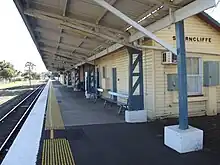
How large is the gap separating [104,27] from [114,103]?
6.59m

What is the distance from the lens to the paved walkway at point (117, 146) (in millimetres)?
5133

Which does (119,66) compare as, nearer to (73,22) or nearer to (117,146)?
(73,22)

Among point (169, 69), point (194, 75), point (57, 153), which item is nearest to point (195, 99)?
point (194, 75)

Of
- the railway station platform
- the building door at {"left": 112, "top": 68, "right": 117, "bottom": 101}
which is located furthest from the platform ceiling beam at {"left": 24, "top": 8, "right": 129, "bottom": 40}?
the building door at {"left": 112, "top": 68, "right": 117, "bottom": 101}

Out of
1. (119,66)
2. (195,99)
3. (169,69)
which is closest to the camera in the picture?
(169,69)

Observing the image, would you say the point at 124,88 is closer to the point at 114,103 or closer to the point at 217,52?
the point at 114,103

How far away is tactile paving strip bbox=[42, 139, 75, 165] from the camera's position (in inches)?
202

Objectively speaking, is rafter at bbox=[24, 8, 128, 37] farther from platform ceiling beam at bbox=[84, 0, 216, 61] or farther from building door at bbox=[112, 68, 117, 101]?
building door at bbox=[112, 68, 117, 101]

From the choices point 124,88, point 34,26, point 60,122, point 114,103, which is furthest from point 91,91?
point 60,122

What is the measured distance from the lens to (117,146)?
20.1 feet

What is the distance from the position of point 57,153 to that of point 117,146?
1344mm

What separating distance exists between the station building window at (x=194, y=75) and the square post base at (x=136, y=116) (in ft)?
7.55

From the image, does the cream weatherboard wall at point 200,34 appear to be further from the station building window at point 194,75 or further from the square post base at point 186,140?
the square post base at point 186,140

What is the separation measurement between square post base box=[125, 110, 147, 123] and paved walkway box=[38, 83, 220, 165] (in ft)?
1.07
